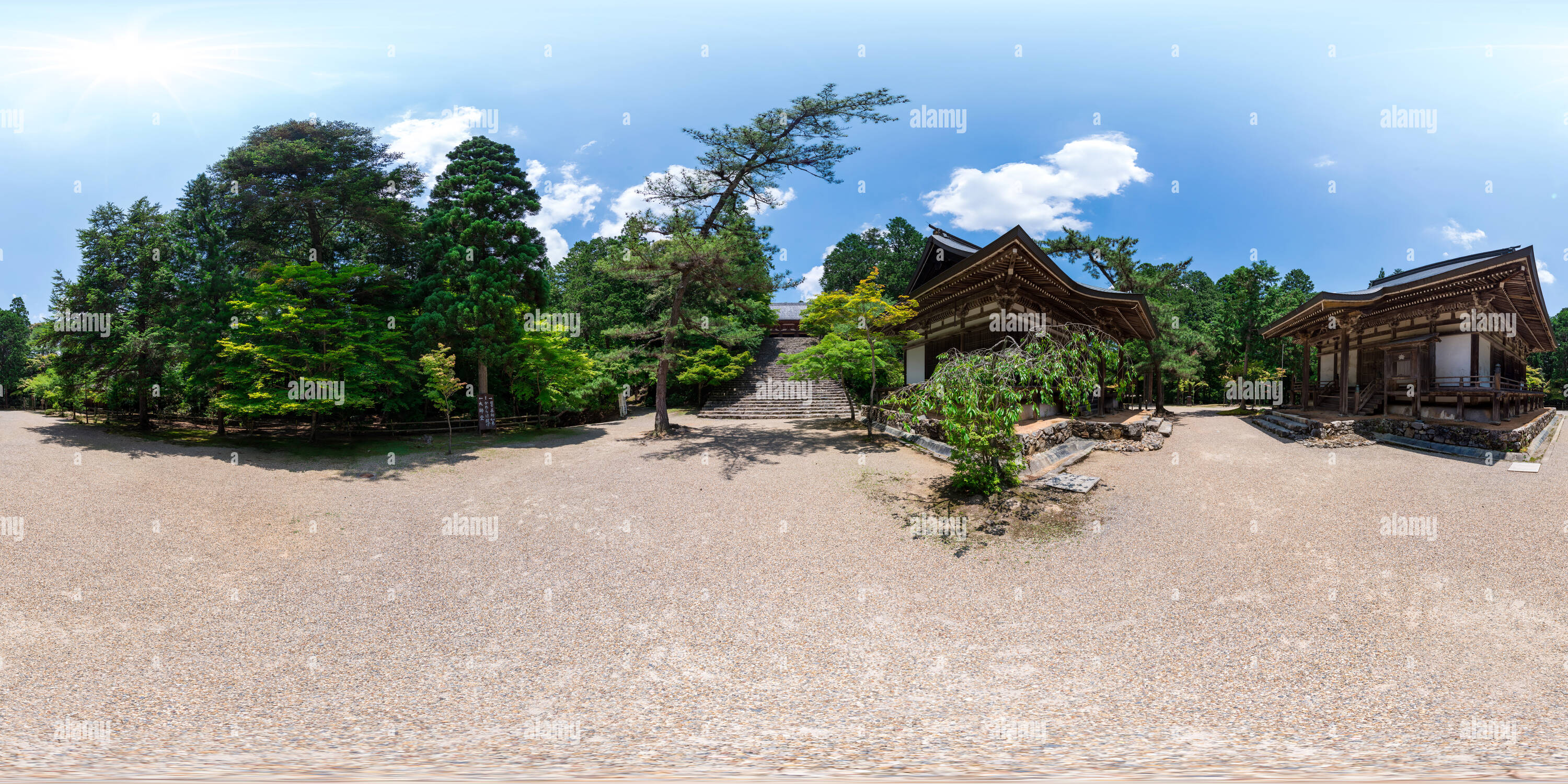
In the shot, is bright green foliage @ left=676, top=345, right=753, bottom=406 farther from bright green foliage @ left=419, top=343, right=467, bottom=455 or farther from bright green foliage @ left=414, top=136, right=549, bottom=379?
bright green foliage @ left=419, top=343, right=467, bottom=455

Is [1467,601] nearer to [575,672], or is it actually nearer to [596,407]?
[575,672]

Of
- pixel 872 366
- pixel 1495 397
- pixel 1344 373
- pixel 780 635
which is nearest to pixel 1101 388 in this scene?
pixel 1344 373

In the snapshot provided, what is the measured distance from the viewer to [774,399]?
2555 cm

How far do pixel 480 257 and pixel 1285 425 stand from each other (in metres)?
25.1

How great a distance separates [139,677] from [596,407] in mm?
17058

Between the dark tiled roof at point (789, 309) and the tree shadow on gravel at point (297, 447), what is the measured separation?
26903 mm

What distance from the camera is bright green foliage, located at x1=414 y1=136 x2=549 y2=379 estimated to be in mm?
16266

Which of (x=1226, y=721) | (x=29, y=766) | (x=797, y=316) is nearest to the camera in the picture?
(x=29, y=766)

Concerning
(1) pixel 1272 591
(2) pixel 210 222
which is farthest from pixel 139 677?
(2) pixel 210 222

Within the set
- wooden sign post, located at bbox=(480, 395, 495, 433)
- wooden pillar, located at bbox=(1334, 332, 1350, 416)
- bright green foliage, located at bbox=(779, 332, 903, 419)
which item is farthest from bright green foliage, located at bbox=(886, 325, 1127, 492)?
wooden sign post, located at bbox=(480, 395, 495, 433)

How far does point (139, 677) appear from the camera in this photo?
434 centimetres

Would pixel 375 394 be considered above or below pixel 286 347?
below

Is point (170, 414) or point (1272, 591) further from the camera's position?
point (170, 414)

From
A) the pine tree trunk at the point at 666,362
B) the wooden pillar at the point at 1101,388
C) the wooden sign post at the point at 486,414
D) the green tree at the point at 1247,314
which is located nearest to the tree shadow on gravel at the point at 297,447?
the wooden sign post at the point at 486,414
